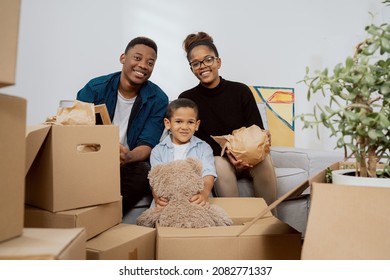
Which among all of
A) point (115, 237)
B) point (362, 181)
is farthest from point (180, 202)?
point (362, 181)

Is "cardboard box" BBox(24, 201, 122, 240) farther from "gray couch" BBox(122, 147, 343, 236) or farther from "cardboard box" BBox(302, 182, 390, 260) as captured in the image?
"gray couch" BBox(122, 147, 343, 236)

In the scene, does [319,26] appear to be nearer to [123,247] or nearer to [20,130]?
[123,247]

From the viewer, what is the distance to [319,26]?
280cm

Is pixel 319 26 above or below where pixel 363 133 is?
above

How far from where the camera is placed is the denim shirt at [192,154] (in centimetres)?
167

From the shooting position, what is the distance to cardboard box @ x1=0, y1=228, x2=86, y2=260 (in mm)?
624

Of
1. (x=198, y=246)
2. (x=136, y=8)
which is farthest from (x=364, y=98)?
(x=136, y=8)

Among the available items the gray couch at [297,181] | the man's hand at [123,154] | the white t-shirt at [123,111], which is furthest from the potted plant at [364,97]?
the white t-shirt at [123,111]

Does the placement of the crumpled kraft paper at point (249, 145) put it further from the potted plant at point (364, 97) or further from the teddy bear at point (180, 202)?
the potted plant at point (364, 97)

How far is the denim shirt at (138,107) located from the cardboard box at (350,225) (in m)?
1.15

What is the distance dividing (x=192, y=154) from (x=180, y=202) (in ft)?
1.25

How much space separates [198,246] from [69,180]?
41cm

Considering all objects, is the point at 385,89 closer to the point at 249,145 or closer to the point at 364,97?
the point at 364,97

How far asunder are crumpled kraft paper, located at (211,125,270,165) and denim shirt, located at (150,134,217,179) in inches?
4.1
